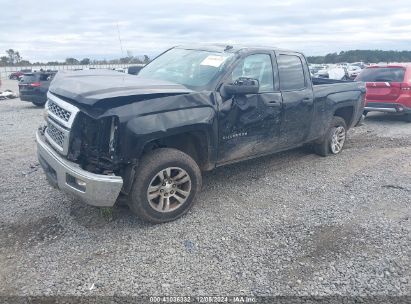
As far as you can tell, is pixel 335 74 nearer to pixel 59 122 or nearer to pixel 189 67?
pixel 189 67

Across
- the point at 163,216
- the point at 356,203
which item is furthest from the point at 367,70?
the point at 163,216

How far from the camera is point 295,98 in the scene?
215 inches

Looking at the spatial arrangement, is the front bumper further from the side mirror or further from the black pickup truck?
the side mirror

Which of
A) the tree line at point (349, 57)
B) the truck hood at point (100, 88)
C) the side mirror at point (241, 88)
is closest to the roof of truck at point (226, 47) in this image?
the side mirror at point (241, 88)

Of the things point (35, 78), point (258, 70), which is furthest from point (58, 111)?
point (35, 78)

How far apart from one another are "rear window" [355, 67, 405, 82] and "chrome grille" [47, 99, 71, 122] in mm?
8995

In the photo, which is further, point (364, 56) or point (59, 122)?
point (364, 56)

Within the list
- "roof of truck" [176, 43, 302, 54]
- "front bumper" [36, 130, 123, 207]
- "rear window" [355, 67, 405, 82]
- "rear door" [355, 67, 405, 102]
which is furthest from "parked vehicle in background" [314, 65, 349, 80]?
"front bumper" [36, 130, 123, 207]

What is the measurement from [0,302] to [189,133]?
243cm

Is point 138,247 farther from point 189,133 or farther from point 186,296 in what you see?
point 189,133

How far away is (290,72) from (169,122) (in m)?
2.48

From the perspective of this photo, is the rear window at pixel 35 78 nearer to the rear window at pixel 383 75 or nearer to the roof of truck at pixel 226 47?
the roof of truck at pixel 226 47

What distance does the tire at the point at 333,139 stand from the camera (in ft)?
22.1

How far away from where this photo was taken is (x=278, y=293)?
3.06 meters
